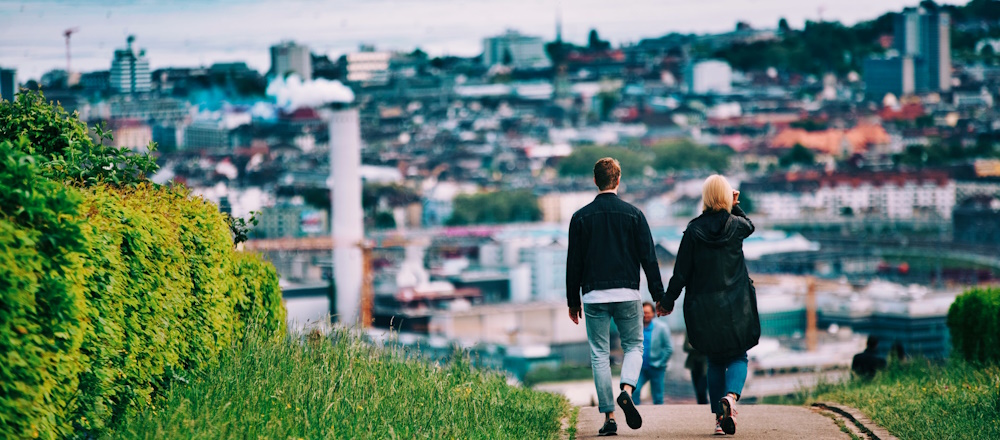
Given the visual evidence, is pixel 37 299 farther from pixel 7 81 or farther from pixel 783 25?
pixel 783 25

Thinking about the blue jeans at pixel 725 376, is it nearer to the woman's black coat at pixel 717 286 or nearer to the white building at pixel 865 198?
the woman's black coat at pixel 717 286

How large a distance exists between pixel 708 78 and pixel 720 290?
4779 inches

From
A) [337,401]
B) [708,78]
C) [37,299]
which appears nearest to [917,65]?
[708,78]

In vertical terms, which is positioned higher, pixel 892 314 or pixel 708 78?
pixel 708 78

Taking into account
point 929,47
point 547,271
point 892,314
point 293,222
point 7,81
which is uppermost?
point 929,47

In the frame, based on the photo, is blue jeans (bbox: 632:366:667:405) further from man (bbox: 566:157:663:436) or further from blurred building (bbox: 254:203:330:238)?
blurred building (bbox: 254:203:330:238)

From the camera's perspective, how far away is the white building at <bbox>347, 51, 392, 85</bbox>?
123 metres

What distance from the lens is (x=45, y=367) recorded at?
291cm

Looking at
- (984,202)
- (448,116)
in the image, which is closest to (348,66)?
(448,116)

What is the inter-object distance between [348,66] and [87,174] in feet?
384

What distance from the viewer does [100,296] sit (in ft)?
10.9

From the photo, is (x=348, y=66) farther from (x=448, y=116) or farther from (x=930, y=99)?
(x=930, y=99)

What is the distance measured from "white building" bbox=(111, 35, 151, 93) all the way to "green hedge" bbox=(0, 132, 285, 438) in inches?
2179

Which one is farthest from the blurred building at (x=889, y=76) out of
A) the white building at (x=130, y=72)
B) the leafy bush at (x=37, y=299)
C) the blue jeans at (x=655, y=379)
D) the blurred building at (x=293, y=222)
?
the leafy bush at (x=37, y=299)
